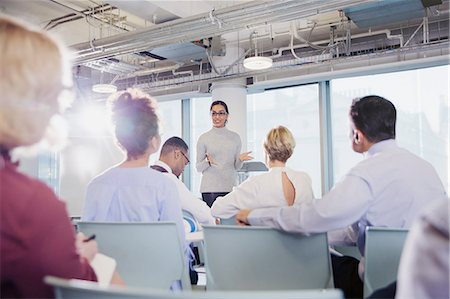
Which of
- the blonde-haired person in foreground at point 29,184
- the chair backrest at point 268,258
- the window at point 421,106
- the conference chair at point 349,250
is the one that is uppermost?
the window at point 421,106

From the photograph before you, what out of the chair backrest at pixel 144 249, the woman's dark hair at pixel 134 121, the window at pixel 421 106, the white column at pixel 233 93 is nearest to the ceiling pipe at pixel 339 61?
the white column at pixel 233 93

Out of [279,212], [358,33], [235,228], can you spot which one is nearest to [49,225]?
[235,228]

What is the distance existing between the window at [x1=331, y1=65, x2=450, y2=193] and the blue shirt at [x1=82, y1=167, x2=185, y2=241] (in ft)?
14.3

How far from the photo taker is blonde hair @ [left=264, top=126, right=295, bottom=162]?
8.37ft

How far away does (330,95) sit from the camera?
6.92 m

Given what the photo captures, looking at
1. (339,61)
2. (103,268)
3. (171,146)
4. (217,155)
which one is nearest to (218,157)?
(217,155)

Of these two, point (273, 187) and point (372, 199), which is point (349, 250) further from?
point (372, 199)

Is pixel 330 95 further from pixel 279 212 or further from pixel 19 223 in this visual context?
pixel 19 223

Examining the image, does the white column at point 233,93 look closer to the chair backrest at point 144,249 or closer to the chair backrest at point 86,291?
the chair backrest at point 144,249

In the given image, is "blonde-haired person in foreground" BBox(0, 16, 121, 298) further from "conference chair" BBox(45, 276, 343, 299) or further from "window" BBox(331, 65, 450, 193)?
"window" BBox(331, 65, 450, 193)

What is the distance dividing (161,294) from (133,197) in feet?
4.46

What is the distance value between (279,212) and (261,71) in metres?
4.67

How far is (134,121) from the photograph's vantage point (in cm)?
209

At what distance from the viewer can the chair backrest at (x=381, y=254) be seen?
62.8 inches
